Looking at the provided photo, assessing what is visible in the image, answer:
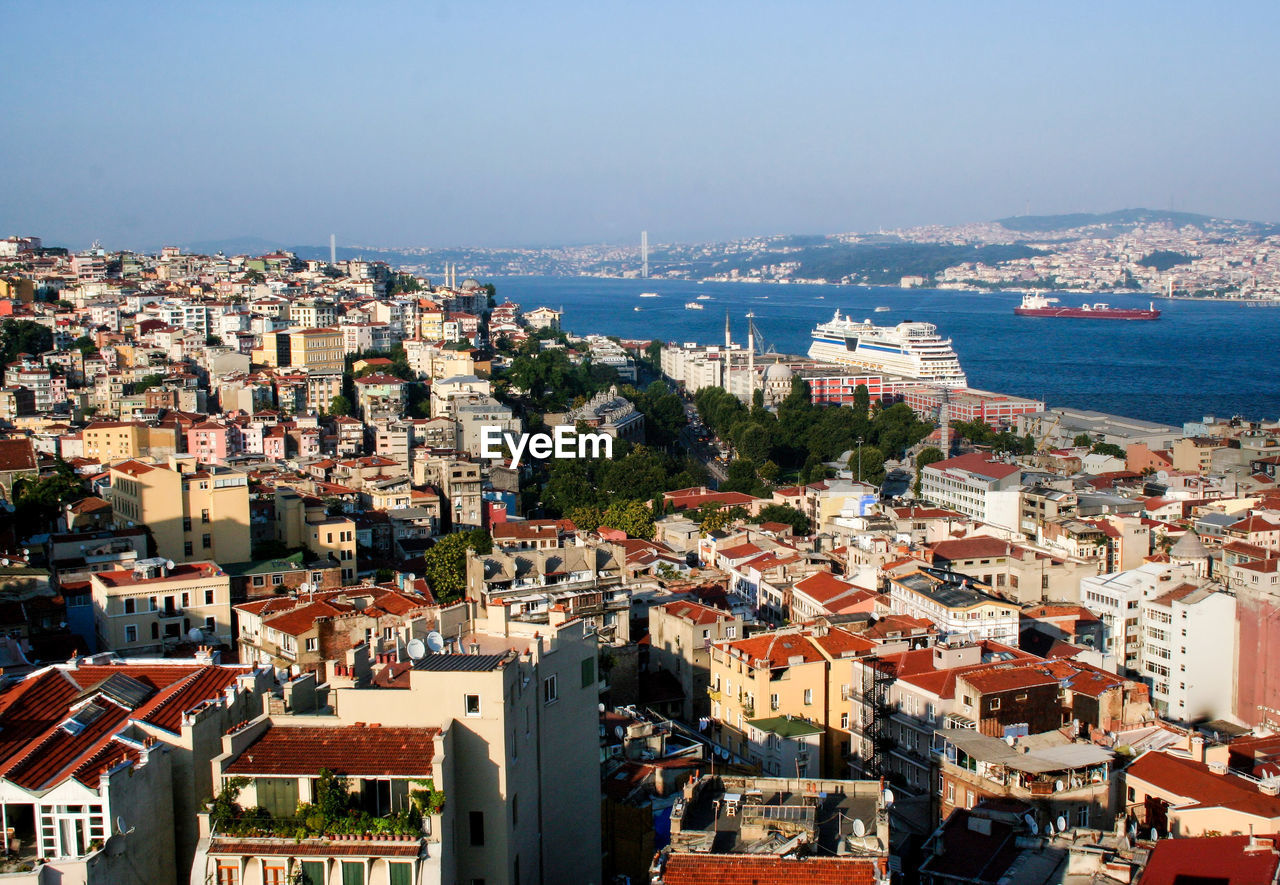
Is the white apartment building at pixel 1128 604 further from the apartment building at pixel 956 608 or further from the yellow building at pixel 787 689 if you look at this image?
the yellow building at pixel 787 689

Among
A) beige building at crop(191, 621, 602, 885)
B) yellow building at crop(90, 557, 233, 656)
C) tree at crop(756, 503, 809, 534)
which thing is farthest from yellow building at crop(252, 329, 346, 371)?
beige building at crop(191, 621, 602, 885)

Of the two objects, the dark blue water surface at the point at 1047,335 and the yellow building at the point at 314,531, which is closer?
the yellow building at the point at 314,531

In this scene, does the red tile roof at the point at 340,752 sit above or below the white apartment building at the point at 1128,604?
above

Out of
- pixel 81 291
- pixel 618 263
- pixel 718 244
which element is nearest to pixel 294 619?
pixel 81 291

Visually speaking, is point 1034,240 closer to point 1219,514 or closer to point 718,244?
point 718,244

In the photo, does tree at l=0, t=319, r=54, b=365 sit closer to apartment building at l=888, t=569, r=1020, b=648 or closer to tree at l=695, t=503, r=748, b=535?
tree at l=695, t=503, r=748, b=535

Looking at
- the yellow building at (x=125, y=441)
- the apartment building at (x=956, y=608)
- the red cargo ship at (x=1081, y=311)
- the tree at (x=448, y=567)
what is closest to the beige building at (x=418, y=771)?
the apartment building at (x=956, y=608)

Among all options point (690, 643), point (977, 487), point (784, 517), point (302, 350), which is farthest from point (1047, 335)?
point (690, 643)
